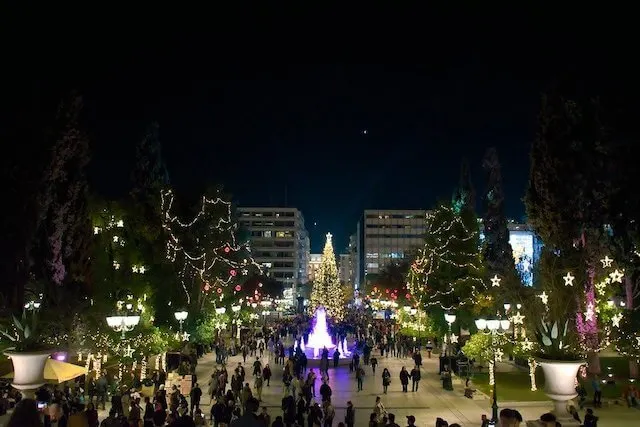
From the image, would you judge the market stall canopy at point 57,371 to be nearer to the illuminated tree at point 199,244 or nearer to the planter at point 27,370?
the planter at point 27,370

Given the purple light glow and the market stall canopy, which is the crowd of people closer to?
the market stall canopy

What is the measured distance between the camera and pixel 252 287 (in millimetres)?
78500

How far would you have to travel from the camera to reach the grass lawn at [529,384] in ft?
91.0

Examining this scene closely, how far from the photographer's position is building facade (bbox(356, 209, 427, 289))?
169 m

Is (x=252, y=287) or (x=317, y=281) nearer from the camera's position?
(x=252, y=287)

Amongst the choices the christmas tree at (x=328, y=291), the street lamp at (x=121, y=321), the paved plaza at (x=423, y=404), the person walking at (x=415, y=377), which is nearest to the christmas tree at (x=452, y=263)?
the paved plaza at (x=423, y=404)

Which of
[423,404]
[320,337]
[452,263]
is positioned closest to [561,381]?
[423,404]

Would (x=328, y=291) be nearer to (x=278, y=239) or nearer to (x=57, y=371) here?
(x=57, y=371)

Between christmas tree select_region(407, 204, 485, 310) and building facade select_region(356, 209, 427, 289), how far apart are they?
403 feet

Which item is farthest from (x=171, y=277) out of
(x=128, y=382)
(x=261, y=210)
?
(x=261, y=210)

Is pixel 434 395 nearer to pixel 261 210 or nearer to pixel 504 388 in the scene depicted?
pixel 504 388

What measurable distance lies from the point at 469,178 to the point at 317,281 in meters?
30.3

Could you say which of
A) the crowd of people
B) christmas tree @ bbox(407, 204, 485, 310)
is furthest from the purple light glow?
christmas tree @ bbox(407, 204, 485, 310)

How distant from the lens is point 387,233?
171250mm
